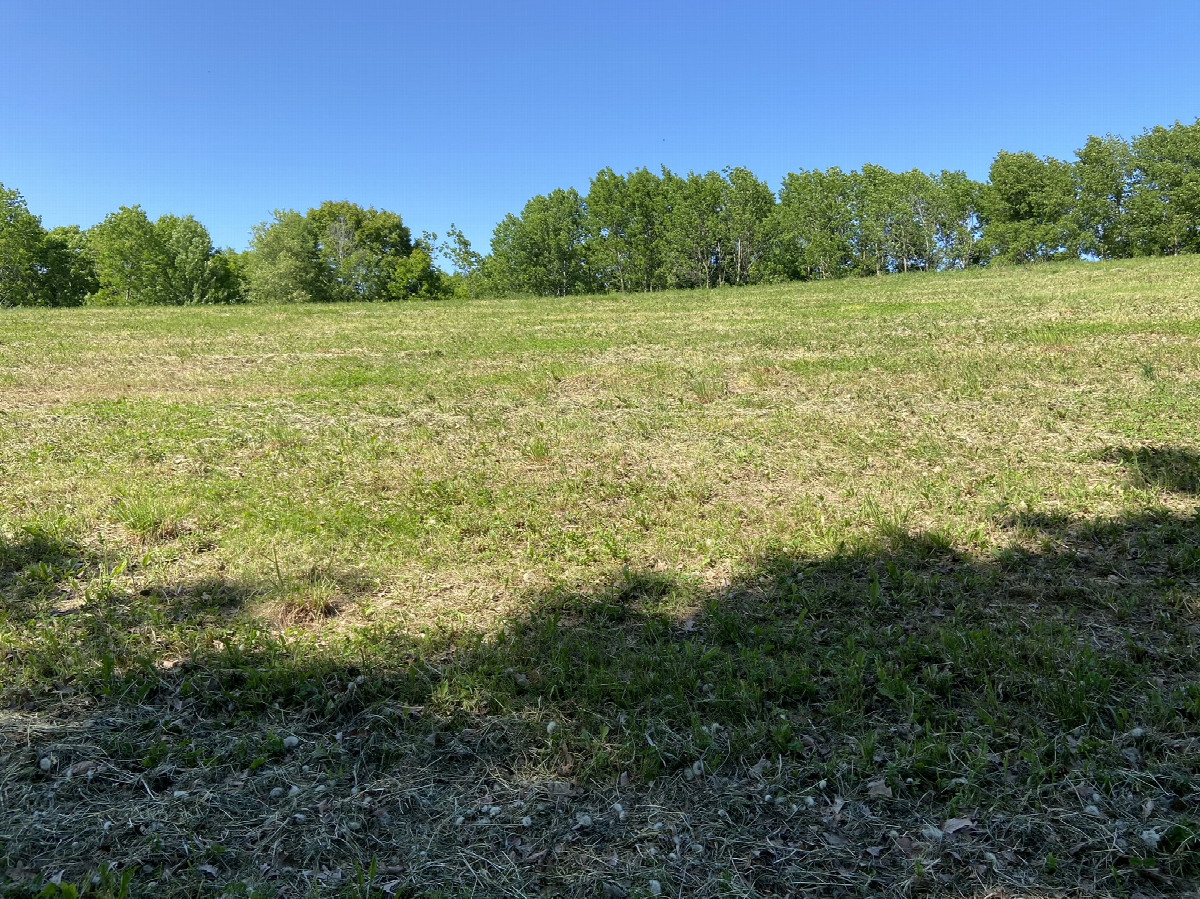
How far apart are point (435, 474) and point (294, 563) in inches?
85.4

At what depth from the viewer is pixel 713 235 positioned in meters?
54.3

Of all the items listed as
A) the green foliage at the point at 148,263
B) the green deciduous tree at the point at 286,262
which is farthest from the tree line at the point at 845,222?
Result: the green foliage at the point at 148,263

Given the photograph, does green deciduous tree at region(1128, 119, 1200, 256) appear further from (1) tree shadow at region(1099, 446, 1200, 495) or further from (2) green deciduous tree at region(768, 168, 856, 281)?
(1) tree shadow at region(1099, 446, 1200, 495)

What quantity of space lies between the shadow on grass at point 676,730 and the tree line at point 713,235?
51600mm

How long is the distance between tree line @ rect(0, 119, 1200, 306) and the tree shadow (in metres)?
48.7

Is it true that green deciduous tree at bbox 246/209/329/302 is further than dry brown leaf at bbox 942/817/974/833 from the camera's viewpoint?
Yes

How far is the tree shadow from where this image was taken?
21.3 feet

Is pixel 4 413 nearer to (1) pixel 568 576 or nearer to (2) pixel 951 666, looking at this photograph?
(1) pixel 568 576

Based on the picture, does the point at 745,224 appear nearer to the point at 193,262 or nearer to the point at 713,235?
the point at 713,235

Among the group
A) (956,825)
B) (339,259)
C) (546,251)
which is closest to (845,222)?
(546,251)

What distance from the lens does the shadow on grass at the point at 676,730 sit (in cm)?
306

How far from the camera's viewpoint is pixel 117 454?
8.41 meters

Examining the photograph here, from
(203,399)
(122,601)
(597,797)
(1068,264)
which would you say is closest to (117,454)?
(203,399)

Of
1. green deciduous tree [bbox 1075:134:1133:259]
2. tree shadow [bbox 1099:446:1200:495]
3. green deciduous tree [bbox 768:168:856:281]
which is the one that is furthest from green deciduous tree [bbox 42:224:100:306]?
green deciduous tree [bbox 1075:134:1133:259]
